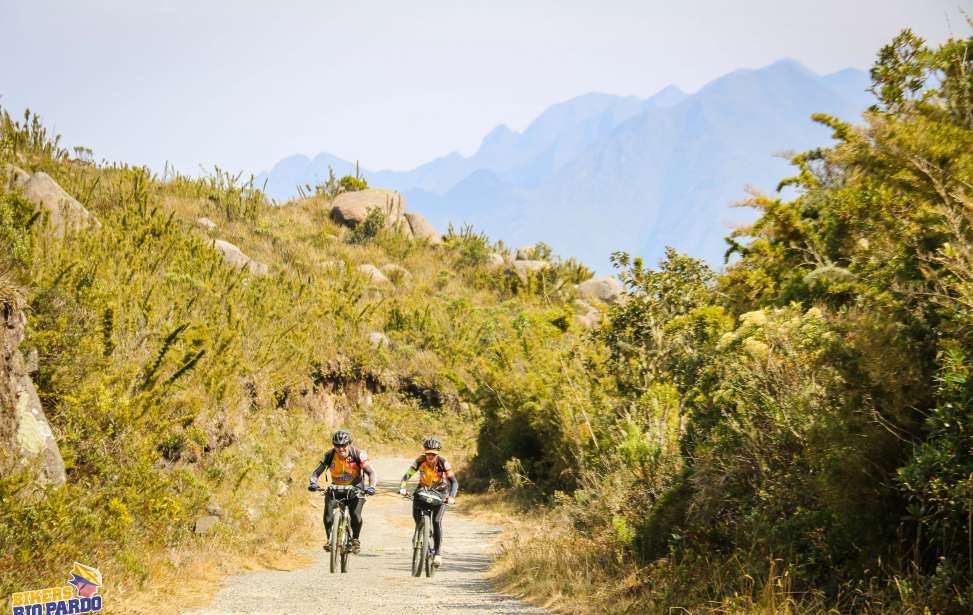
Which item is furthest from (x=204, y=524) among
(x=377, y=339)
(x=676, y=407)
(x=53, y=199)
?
(x=377, y=339)

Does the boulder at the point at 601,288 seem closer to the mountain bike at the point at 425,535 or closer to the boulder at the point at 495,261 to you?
the boulder at the point at 495,261

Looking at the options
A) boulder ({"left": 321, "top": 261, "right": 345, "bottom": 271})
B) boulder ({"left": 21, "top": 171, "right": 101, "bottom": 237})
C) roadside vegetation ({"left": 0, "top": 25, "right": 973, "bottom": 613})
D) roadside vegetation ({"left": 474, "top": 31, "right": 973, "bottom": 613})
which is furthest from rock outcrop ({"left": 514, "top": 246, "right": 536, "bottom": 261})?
roadside vegetation ({"left": 474, "top": 31, "right": 973, "bottom": 613})

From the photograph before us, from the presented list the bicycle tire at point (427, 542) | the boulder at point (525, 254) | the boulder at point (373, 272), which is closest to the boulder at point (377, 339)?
the boulder at point (373, 272)

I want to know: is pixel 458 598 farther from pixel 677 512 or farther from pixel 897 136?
pixel 897 136

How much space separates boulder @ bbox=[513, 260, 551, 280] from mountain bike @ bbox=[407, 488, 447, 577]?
31694mm

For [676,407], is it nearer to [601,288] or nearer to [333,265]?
[333,265]

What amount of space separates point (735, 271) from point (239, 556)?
9.80 m

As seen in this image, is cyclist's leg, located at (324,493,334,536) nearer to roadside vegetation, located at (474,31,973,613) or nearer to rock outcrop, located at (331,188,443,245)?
roadside vegetation, located at (474,31,973,613)

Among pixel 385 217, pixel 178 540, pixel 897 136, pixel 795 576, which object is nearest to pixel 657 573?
pixel 795 576

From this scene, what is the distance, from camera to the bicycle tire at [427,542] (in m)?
10.6

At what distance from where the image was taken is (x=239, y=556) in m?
11.0

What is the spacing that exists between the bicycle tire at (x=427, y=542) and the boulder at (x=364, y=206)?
34.0 m

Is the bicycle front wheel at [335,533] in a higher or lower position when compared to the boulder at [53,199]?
lower

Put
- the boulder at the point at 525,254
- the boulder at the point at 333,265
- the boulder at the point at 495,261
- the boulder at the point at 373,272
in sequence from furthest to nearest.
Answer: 1. the boulder at the point at 525,254
2. the boulder at the point at 495,261
3. the boulder at the point at 373,272
4. the boulder at the point at 333,265
